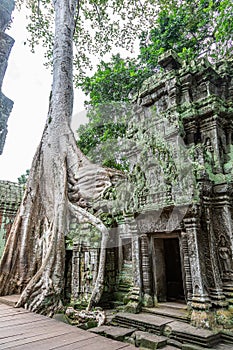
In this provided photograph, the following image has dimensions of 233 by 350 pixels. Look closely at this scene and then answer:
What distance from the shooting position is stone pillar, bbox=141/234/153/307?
430 cm

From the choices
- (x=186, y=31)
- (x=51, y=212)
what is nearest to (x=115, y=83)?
(x=186, y=31)

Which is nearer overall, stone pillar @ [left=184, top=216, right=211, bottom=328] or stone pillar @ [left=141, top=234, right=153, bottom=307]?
stone pillar @ [left=184, top=216, right=211, bottom=328]

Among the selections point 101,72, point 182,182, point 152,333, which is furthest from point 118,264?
point 101,72

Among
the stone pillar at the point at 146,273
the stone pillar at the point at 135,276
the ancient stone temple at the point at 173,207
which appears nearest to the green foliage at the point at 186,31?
the ancient stone temple at the point at 173,207

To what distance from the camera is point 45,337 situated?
2699 millimetres

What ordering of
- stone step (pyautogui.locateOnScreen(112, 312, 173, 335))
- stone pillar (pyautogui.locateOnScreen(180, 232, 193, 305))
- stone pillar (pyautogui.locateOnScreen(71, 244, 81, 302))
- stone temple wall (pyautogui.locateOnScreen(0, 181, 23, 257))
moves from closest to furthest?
stone step (pyautogui.locateOnScreen(112, 312, 173, 335)), stone pillar (pyautogui.locateOnScreen(180, 232, 193, 305)), stone pillar (pyautogui.locateOnScreen(71, 244, 81, 302)), stone temple wall (pyautogui.locateOnScreen(0, 181, 23, 257))

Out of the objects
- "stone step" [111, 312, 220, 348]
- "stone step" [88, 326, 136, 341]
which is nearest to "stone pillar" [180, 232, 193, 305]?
"stone step" [111, 312, 220, 348]

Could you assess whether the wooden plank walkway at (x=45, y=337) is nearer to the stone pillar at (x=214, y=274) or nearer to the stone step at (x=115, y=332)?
the stone step at (x=115, y=332)

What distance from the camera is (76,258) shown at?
5133 millimetres

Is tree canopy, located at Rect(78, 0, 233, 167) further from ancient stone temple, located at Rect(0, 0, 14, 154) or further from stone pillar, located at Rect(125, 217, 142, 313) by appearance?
ancient stone temple, located at Rect(0, 0, 14, 154)

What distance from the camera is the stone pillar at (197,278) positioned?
343 centimetres

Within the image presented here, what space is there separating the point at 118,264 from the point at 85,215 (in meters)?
1.20

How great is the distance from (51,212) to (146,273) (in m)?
2.59

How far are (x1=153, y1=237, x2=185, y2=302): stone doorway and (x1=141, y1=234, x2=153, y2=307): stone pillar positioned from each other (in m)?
0.13
